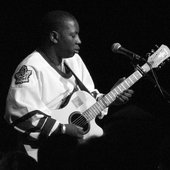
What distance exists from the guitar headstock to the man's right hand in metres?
1.02

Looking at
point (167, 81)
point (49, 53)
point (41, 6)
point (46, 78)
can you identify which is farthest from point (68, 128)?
point (167, 81)

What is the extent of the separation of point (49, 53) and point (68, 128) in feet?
2.89

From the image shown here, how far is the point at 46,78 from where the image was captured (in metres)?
3.13

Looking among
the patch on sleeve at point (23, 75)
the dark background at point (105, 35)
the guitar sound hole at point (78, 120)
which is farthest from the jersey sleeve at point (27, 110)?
the dark background at point (105, 35)

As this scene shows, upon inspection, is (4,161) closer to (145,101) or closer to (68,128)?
(68,128)

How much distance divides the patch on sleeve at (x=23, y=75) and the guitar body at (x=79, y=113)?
0.43m

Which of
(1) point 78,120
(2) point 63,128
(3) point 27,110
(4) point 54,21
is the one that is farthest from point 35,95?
(4) point 54,21

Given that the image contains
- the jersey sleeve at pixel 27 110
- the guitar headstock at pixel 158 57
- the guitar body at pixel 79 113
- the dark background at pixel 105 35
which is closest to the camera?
the jersey sleeve at pixel 27 110

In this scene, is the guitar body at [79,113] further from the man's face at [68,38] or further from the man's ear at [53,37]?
the man's ear at [53,37]

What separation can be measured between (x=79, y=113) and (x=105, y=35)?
5.51 ft

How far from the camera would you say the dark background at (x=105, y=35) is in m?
3.86

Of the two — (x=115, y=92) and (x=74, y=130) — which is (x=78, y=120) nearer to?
(x=74, y=130)

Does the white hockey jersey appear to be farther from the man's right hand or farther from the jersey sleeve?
the man's right hand

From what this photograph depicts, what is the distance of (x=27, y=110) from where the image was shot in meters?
2.88
